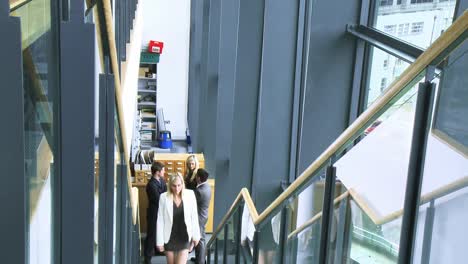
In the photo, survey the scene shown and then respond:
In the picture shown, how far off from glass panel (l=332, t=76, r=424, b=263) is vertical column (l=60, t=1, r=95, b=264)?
106cm

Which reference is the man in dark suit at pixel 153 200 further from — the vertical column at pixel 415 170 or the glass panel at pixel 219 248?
the vertical column at pixel 415 170

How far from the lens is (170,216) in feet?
20.1

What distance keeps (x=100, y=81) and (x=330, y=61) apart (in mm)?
4833

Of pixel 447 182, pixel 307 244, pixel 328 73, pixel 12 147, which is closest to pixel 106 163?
pixel 12 147

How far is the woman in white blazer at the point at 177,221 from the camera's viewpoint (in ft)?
19.9

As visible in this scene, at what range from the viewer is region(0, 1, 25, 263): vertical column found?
1140 millimetres

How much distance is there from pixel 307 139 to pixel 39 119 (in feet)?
18.5

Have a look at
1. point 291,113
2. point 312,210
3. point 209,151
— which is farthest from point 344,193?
point 209,151

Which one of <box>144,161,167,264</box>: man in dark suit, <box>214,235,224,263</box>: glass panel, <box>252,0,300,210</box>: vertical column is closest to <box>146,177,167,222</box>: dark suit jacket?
<box>144,161,167,264</box>: man in dark suit

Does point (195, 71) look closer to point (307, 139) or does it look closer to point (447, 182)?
point (307, 139)

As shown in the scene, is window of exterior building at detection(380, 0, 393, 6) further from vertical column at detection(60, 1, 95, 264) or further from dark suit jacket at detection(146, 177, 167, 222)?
vertical column at detection(60, 1, 95, 264)

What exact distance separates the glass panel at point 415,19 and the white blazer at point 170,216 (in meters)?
2.84

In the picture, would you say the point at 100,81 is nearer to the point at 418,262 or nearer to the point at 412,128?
the point at 412,128

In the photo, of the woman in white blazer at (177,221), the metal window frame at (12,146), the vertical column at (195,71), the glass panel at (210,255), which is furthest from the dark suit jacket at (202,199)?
the vertical column at (195,71)
